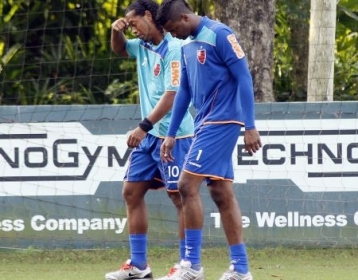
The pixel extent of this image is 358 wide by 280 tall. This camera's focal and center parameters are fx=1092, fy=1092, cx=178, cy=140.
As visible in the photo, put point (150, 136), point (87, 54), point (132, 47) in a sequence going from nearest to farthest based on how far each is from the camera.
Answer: point (150, 136)
point (132, 47)
point (87, 54)

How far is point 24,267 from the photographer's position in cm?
988

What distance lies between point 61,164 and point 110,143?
1.74ft

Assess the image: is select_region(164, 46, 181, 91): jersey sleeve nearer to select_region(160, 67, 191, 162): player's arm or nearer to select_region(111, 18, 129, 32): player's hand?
select_region(160, 67, 191, 162): player's arm

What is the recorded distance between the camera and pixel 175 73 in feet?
27.0

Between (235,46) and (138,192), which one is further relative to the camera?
(138,192)

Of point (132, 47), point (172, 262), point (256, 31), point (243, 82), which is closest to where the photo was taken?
point (243, 82)

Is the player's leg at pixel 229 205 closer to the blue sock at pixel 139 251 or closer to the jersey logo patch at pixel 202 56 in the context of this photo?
the jersey logo patch at pixel 202 56

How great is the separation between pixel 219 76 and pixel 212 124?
0.34m

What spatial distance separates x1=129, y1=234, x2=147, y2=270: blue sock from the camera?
826 cm

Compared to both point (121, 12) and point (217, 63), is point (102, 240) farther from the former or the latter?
point (121, 12)

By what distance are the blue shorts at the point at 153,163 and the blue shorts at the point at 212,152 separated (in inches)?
23.8

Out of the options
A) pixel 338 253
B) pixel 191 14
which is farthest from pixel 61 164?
pixel 191 14

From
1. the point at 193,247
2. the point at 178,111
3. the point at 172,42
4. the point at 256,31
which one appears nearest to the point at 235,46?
the point at 178,111

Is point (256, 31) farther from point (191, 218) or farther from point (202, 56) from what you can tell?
point (191, 218)
